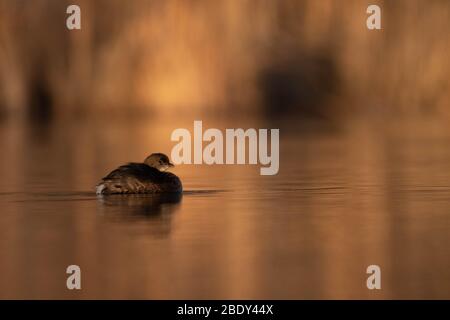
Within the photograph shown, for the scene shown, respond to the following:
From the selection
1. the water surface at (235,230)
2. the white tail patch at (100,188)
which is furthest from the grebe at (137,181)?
the water surface at (235,230)

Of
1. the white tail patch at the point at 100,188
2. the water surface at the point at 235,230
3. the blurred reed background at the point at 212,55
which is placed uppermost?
the blurred reed background at the point at 212,55

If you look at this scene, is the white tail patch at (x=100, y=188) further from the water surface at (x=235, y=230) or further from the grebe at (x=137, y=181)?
the water surface at (x=235, y=230)

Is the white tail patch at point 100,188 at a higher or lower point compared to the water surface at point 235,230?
higher

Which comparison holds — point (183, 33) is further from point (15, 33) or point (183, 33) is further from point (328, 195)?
point (328, 195)

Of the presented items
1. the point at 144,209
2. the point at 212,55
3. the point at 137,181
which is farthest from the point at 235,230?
the point at 212,55

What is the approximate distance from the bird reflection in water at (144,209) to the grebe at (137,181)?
0.05m

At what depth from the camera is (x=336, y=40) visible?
81.0ft

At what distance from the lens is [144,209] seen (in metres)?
9.72

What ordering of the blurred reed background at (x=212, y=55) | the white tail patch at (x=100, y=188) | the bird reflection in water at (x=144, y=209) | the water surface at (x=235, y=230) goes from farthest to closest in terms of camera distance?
the blurred reed background at (x=212, y=55), the white tail patch at (x=100, y=188), the bird reflection in water at (x=144, y=209), the water surface at (x=235, y=230)

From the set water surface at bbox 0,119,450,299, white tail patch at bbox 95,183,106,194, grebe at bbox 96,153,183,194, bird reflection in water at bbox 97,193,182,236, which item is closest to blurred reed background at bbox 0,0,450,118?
water surface at bbox 0,119,450,299

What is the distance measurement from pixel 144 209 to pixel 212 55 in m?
14.7

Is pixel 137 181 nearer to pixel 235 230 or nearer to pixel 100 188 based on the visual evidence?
pixel 100 188

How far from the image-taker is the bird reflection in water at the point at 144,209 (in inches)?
348

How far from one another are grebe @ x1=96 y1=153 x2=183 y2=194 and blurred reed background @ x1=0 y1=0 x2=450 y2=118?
1311 centimetres
